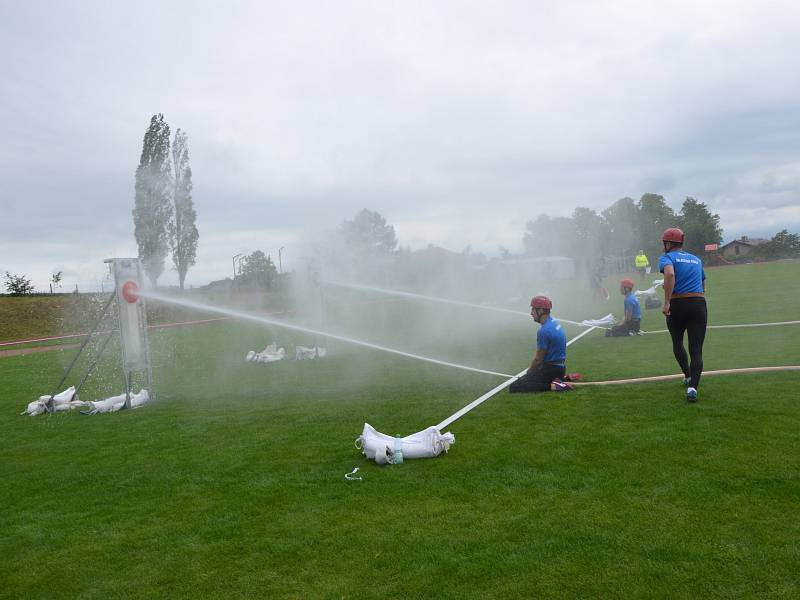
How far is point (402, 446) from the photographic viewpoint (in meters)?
6.22

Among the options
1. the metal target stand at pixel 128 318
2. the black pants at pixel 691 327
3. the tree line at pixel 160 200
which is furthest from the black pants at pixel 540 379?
the tree line at pixel 160 200

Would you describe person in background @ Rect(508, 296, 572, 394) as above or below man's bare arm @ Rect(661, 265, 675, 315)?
below

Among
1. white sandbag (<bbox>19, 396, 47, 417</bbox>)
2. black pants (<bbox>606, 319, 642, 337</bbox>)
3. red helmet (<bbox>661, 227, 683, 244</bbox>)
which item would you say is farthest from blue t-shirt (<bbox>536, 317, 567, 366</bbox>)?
white sandbag (<bbox>19, 396, 47, 417</bbox>)

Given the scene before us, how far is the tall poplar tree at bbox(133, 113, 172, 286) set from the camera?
72.8ft

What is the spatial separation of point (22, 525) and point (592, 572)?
4696mm

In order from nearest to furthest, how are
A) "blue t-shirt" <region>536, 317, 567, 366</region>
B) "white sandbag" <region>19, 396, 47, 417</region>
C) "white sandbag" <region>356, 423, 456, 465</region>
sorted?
"white sandbag" <region>356, 423, 456, 465</region>
"blue t-shirt" <region>536, 317, 567, 366</region>
"white sandbag" <region>19, 396, 47, 417</region>

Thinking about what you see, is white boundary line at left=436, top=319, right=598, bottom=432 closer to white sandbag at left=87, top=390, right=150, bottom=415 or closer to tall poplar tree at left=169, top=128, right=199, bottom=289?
white sandbag at left=87, top=390, right=150, bottom=415

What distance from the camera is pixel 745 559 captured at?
12.1 ft

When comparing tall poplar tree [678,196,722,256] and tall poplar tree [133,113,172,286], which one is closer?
tall poplar tree [133,113,172,286]

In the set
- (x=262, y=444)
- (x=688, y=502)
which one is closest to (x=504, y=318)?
(x=262, y=444)

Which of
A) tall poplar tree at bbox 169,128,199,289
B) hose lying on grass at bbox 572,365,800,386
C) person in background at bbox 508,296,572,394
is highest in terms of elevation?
→ tall poplar tree at bbox 169,128,199,289

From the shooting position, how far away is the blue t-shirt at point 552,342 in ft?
29.3

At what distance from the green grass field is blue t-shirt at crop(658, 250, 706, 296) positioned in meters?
1.39

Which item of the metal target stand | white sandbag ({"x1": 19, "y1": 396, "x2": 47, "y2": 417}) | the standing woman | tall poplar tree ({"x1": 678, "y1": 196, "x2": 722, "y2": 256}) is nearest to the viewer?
the standing woman
